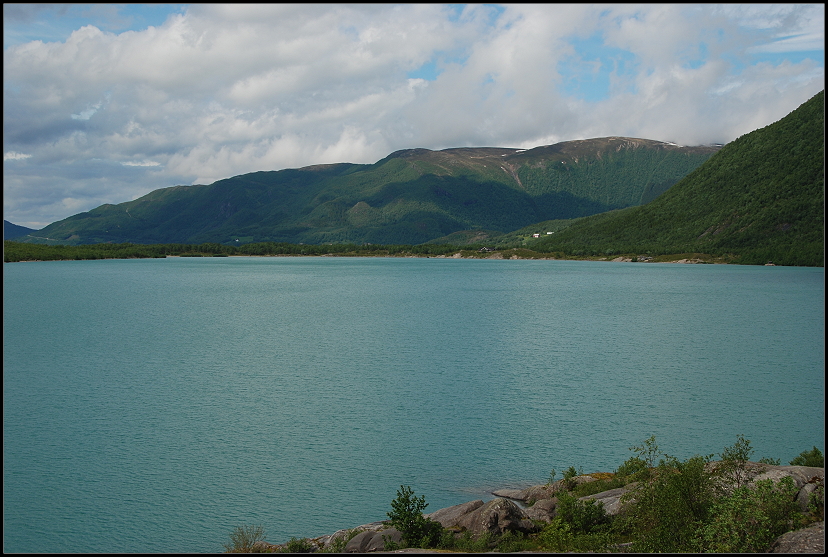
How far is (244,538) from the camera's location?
48.0 feet

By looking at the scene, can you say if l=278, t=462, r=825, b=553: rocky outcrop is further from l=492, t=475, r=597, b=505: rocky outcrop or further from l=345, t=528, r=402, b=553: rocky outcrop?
l=492, t=475, r=597, b=505: rocky outcrop

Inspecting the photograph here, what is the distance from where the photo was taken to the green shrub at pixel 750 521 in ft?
34.2

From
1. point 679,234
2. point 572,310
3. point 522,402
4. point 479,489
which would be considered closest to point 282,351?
point 522,402

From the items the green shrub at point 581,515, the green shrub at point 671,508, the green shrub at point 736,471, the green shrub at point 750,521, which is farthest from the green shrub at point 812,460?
the green shrub at point 581,515

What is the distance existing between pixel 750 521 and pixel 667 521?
1484mm

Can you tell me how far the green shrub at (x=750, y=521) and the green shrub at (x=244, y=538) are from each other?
10004mm

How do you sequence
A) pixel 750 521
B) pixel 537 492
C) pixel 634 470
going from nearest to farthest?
pixel 750 521 → pixel 634 470 → pixel 537 492

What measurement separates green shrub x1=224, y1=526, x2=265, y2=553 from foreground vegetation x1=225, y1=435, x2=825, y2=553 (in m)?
0.03

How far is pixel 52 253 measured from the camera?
622 ft

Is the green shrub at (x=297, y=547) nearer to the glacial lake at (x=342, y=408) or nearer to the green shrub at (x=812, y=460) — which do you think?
the glacial lake at (x=342, y=408)

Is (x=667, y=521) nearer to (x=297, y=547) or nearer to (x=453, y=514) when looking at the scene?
(x=453, y=514)

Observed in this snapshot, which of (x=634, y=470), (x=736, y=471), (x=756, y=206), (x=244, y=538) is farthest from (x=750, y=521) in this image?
(x=756, y=206)

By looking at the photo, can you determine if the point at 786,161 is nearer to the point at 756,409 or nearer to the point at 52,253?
the point at 756,409

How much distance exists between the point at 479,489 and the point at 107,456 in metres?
13.4
